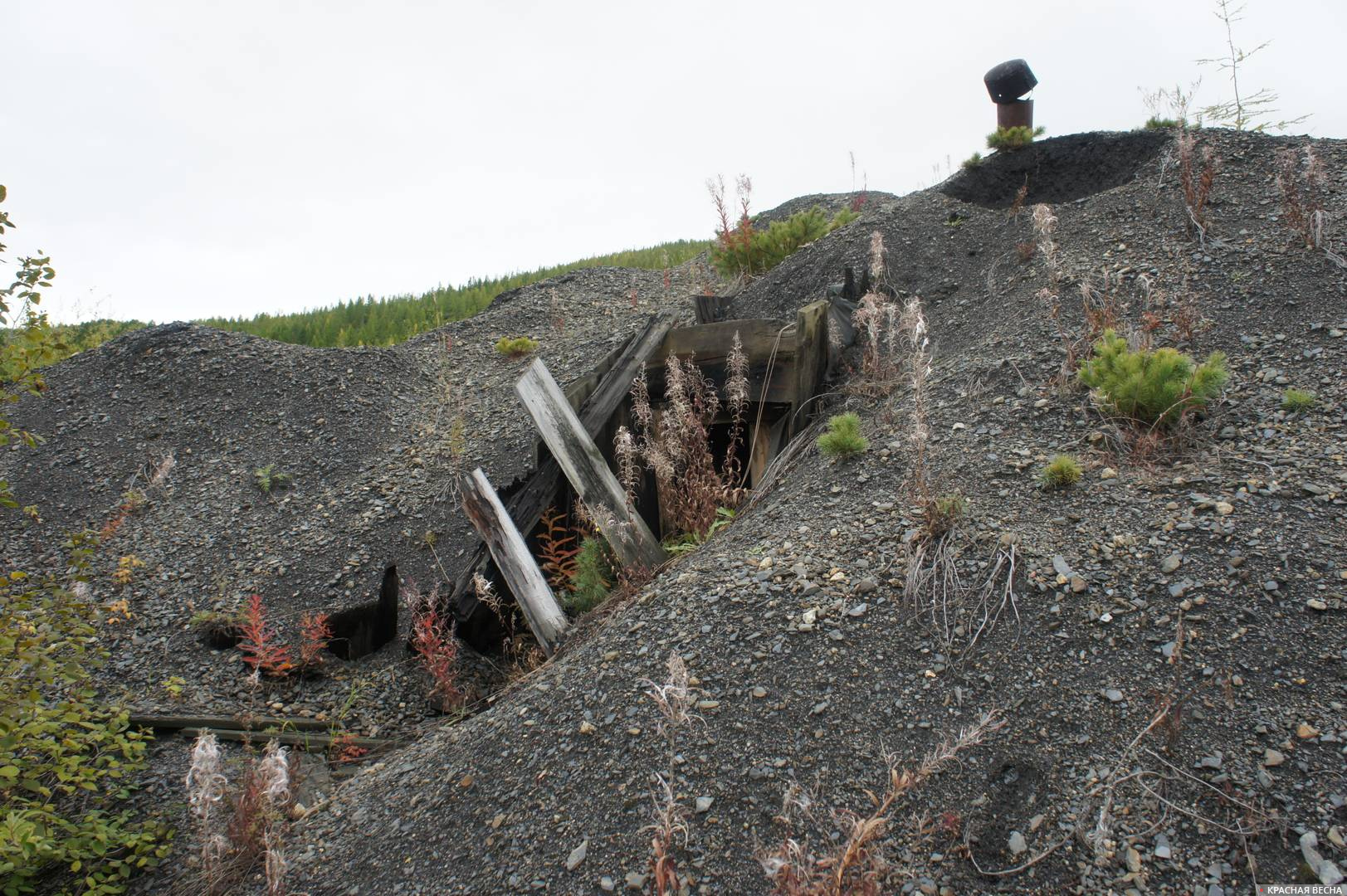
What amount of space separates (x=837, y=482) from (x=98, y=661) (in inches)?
143

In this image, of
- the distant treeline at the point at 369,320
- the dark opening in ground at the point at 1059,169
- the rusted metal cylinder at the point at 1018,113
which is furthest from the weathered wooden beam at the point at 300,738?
the rusted metal cylinder at the point at 1018,113

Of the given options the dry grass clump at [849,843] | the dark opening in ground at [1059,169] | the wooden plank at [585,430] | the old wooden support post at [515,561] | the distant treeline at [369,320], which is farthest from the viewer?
the distant treeline at [369,320]

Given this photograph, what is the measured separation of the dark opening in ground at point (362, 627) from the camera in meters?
5.66

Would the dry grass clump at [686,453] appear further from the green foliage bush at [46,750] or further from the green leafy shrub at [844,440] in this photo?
the green foliage bush at [46,750]

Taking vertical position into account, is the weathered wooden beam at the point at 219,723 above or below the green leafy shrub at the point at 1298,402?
below

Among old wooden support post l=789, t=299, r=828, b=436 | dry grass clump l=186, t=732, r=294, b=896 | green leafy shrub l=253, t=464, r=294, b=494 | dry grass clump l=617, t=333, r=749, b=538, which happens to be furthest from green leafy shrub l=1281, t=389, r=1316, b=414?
green leafy shrub l=253, t=464, r=294, b=494

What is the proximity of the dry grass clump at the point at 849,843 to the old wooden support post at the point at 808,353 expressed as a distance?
10.1ft

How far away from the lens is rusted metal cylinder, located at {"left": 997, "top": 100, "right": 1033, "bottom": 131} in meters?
9.41

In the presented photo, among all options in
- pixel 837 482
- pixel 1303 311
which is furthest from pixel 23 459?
pixel 1303 311

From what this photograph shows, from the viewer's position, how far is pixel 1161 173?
7.20 m

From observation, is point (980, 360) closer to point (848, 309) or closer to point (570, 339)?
point (848, 309)

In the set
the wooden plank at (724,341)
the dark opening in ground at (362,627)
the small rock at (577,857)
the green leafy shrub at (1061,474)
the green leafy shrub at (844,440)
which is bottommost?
the small rock at (577,857)

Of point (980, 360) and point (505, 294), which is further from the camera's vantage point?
point (505, 294)

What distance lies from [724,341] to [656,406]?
685 mm
